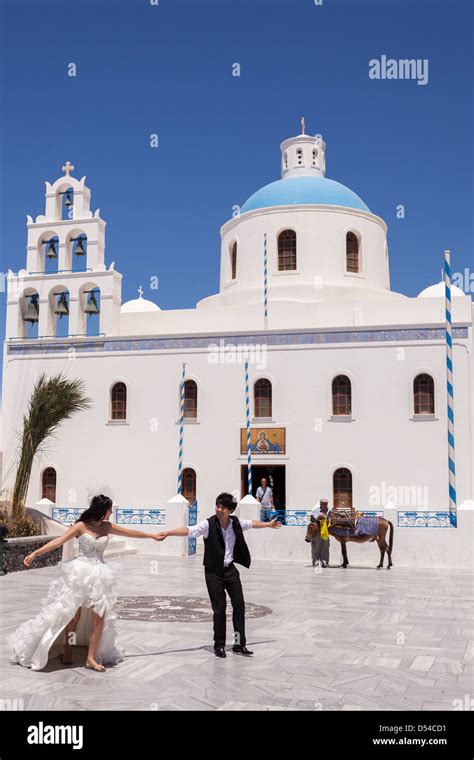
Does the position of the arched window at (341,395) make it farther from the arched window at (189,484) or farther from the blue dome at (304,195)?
the blue dome at (304,195)

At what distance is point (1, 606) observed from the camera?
942 cm

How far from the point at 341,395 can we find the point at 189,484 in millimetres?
4643

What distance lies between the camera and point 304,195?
24656 mm

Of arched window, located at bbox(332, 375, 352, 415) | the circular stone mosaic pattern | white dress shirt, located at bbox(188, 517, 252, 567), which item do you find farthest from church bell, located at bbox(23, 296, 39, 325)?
white dress shirt, located at bbox(188, 517, 252, 567)

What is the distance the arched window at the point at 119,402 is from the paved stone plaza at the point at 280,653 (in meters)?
9.41

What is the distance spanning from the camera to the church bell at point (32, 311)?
22.7 m

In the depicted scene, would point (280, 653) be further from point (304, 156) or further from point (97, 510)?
point (304, 156)

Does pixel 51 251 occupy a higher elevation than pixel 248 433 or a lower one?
higher

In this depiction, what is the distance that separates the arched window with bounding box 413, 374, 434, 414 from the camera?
19.3 metres

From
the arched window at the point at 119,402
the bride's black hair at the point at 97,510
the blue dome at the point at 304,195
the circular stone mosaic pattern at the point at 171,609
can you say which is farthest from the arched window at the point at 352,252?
the bride's black hair at the point at 97,510

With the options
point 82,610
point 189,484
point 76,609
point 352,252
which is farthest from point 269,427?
point 76,609
